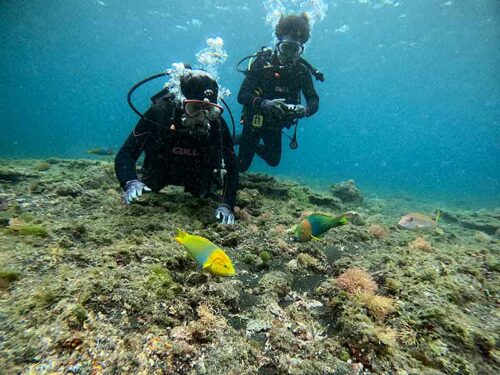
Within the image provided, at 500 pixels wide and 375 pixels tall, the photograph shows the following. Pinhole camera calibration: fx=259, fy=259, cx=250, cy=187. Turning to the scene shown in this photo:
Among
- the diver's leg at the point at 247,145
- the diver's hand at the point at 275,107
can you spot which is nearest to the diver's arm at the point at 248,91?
the diver's leg at the point at 247,145

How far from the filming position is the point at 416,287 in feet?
8.92

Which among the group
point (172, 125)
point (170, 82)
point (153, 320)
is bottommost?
point (153, 320)

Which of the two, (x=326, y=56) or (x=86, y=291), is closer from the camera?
(x=86, y=291)

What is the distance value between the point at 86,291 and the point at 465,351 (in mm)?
3098

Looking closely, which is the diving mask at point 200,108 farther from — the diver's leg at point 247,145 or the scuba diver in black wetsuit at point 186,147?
the diver's leg at point 247,145

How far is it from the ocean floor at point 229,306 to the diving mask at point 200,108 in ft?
6.18

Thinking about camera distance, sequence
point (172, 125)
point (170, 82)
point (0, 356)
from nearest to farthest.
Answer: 1. point (0, 356)
2. point (172, 125)
3. point (170, 82)

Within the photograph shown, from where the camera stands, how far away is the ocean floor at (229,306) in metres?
1.78

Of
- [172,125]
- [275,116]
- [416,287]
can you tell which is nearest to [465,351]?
[416,287]

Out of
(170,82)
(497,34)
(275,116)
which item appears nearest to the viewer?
(170,82)

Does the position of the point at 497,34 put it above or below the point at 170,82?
above

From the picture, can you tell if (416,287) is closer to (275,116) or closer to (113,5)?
(275,116)

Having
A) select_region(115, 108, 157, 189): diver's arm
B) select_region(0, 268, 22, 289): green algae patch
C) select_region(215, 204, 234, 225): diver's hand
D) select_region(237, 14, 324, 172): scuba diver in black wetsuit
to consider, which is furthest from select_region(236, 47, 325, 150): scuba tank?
select_region(0, 268, 22, 289): green algae patch

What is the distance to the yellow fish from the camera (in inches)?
88.3
